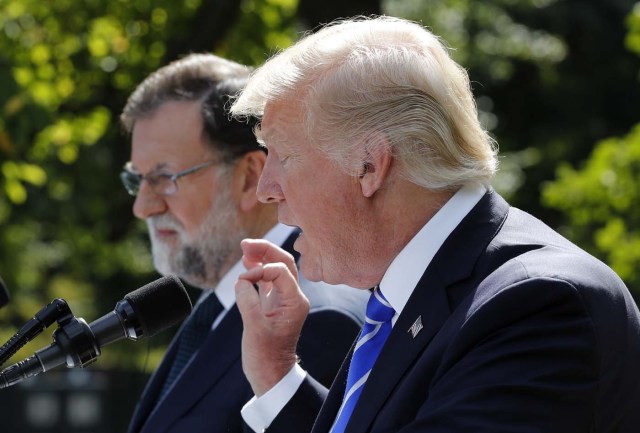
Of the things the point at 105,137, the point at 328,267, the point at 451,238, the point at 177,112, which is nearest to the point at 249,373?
the point at 328,267

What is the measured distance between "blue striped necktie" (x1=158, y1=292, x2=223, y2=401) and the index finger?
37.7 inches

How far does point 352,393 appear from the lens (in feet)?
8.16

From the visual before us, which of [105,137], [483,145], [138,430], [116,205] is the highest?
[483,145]

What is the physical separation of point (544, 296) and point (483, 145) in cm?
54

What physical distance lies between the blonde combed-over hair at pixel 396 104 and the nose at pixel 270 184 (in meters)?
0.18

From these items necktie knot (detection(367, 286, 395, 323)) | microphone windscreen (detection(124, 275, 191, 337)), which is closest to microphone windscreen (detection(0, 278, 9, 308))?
microphone windscreen (detection(124, 275, 191, 337))

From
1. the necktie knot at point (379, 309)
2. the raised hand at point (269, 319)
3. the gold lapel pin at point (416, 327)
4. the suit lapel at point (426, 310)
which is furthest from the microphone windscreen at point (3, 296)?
the gold lapel pin at point (416, 327)

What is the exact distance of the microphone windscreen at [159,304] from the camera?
2783 mm

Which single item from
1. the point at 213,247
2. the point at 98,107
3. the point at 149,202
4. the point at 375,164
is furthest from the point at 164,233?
the point at 98,107

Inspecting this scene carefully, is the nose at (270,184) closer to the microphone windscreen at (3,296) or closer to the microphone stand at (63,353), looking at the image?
the microphone stand at (63,353)

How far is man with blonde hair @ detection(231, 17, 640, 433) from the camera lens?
Answer: 6.57 feet

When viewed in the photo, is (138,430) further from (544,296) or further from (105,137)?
(105,137)

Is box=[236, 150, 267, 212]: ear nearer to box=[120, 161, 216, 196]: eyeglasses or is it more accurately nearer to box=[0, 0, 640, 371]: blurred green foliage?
box=[120, 161, 216, 196]: eyeglasses

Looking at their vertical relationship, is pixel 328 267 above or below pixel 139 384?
above
